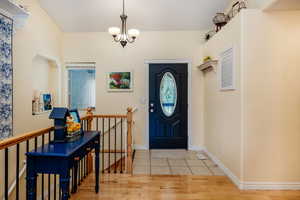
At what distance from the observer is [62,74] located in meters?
4.68

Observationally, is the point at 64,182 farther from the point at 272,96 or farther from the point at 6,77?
the point at 272,96

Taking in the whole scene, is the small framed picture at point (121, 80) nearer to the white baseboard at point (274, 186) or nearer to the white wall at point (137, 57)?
the white wall at point (137, 57)

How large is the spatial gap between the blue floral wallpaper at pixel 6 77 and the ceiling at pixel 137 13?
120cm

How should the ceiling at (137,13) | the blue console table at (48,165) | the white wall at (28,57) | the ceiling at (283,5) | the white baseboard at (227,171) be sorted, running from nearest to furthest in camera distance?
the blue console table at (48,165) < the ceiling at (283,5) < the white baseboard at (227,171) < the white wall at (28,57) < the ceiling at (137,13)

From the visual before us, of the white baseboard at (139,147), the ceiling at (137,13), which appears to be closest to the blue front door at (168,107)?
the white baseboard at (139,147)

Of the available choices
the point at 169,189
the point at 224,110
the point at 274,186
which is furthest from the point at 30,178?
the point at 274,186

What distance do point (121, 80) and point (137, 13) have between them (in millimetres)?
1477

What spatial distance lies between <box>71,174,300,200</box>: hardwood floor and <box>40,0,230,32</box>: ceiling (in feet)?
10.1

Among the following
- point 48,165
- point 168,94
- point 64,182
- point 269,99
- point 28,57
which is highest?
point 28,57

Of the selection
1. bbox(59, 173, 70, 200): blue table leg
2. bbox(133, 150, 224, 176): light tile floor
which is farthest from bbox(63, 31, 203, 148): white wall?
bbox(59, 173, 70, 200): blue table leg

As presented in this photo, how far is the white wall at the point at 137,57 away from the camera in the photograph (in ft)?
15.0

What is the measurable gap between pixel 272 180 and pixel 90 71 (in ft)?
13.5

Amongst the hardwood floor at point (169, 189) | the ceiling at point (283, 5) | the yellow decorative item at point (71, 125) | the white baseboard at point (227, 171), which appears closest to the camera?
the yellow decorative item at point (71, 125)

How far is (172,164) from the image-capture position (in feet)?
11.8
